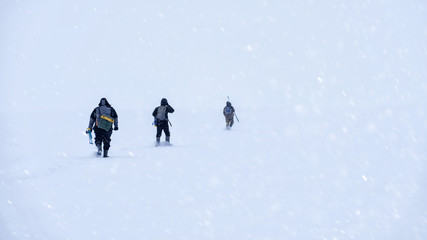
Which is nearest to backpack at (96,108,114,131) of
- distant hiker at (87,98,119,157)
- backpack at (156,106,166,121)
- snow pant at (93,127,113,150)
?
distant hiker at (87,98,119,157)

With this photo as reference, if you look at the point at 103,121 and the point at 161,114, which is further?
the point at 161,114

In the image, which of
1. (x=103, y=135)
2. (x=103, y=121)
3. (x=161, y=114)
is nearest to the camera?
(x=103, y=121)

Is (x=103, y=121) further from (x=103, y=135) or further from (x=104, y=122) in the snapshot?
(x=103, y=135)

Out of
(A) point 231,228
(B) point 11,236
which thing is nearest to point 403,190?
(A) point 231,228

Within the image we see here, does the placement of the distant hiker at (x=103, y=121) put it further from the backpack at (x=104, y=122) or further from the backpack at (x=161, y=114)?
the backpack at (x=161, y=114)

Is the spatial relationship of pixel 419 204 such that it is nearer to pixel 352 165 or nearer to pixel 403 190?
pixel 403 190

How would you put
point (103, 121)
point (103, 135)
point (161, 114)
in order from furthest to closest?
point (161, 114)
point (103, 135)
point (103, 121)

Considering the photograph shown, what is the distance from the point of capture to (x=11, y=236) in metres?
4.47

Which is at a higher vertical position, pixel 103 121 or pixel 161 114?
pixel 161 114

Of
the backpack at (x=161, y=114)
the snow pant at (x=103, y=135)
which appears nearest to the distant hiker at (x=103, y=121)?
the snow pant at (x=103, y=135)

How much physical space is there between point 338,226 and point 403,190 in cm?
210

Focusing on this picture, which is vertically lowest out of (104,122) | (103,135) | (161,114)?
(103,135)

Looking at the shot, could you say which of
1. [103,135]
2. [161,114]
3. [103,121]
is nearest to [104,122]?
[103,121]

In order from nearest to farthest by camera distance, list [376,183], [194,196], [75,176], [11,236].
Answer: [11,236], [194,196], [376,183], [75,176]
